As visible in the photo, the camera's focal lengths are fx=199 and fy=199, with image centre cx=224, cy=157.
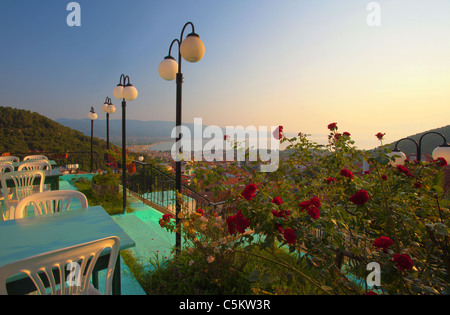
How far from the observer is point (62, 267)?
0.92 metres

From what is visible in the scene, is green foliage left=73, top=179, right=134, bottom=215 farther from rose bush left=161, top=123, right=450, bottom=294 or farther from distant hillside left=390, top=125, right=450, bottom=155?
distant hillside left=390, top=125, right=450, bottom=155

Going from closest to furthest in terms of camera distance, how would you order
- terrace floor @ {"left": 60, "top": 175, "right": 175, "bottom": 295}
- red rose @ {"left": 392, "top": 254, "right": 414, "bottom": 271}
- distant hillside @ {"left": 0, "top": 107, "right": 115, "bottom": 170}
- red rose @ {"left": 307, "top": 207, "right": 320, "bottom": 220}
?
red rose @ {"left": 392, "top": 254, "right": 414, "bottom": 271} < red rose @ {"left": 307, "top": 207, "right": 320, "bottom": 220} < terrace floor @ {"left": 60, "top": 175, "right": 175, "bottom": 295} < distant hillside @ {"left": 0, "top": 107, "right": 115, "bottom": 170}

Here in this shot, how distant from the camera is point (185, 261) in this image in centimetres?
208

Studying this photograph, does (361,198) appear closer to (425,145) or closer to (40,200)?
(40,200)

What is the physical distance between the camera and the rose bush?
1.23 metres

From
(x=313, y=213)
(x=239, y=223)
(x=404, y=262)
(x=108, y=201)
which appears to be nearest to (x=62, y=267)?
(x=239, y=223)

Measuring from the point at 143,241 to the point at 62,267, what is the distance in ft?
7.97

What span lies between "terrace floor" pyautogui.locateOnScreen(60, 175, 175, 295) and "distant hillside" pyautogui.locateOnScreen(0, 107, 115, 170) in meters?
9.90

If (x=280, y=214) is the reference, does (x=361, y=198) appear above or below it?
above

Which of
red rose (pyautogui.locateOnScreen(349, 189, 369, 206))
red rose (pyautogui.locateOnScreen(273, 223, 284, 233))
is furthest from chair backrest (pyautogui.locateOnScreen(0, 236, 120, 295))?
red rose (pyautogui.locateOnScreen(349, 189, 369, 206))

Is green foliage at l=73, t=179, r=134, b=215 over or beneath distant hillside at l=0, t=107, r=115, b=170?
beneath

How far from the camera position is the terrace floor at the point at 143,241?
2121 mm

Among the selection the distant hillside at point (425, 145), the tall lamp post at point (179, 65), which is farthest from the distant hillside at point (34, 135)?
the distant hillside at point (425, 145)
